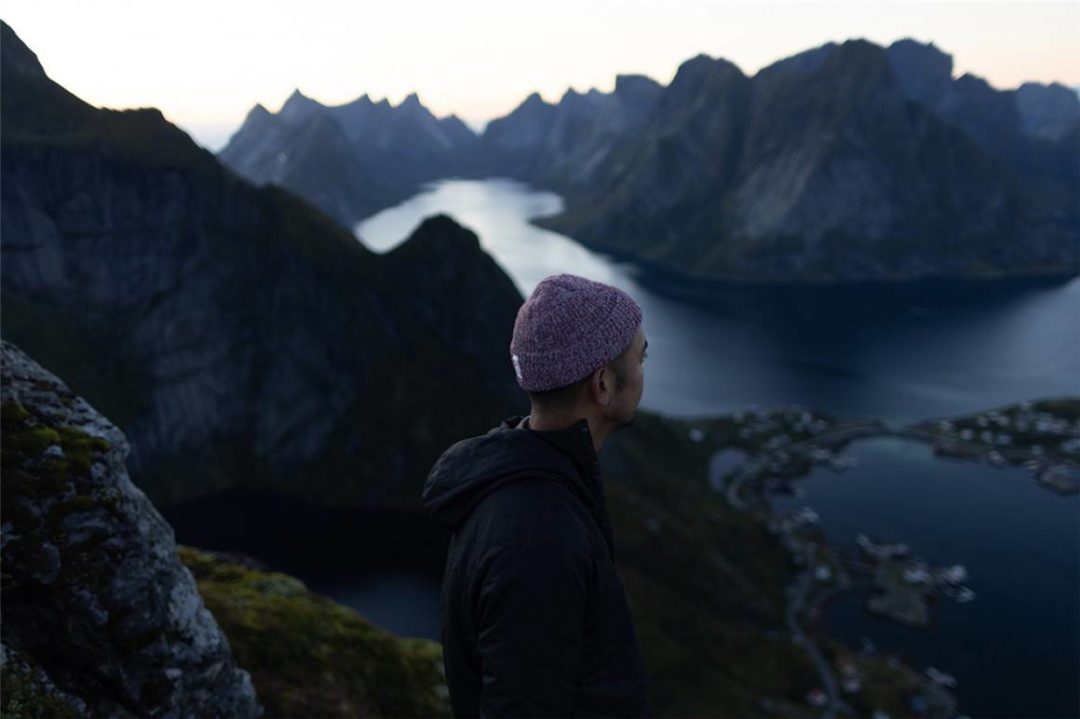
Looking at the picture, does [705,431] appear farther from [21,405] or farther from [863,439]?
[21,405]

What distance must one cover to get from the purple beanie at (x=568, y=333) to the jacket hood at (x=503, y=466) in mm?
416

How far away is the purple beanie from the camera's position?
5.18 m

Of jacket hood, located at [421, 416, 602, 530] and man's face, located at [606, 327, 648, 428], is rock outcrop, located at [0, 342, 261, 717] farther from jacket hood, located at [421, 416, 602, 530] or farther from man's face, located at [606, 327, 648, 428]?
man's face, located at [606, 327, 648, 428]

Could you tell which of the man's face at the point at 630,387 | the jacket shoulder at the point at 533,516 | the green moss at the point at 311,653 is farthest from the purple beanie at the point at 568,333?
the green moss at the point at 311,653

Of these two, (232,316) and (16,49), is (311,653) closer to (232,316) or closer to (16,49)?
(16,49)

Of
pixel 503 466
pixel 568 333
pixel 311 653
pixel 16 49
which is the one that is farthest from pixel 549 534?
pixel 16 49

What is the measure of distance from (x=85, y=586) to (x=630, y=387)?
1143 cm

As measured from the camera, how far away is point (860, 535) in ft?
422

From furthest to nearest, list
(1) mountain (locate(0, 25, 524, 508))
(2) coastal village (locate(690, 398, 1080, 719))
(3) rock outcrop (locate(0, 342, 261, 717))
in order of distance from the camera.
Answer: (1) mountain (locate(0, 25, 524, 508))
(2) coastal village (locate(690, 398, 1080, 719))
(3) rock outcrop (locate(0, 342, 261, 717))

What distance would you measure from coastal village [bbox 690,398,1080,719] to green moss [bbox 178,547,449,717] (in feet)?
249

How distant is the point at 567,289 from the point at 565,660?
2666 millimetres

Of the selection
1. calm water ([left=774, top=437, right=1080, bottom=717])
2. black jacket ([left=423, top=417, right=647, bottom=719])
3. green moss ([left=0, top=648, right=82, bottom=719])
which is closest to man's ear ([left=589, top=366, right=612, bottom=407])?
black jacket ([left=423, top=417, right=647, bottom=719])

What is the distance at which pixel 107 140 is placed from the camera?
6235 inches

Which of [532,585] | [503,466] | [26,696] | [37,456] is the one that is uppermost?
[503,466]
